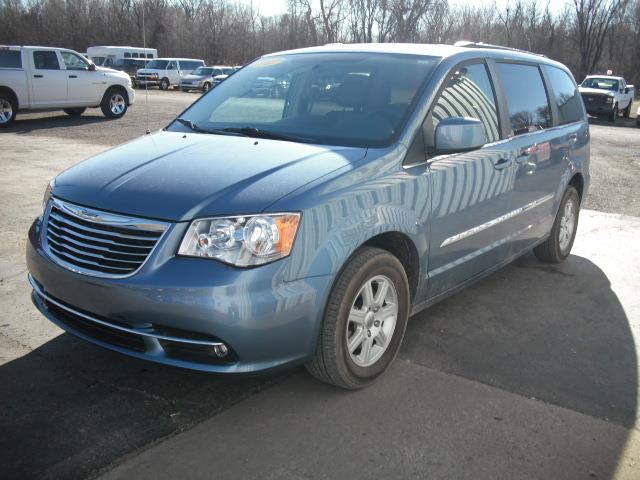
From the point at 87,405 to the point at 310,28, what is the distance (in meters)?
62.7

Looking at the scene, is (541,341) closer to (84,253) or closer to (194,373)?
(194,373)

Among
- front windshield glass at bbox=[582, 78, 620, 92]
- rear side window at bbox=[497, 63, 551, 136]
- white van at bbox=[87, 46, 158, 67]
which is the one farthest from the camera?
white van at bbox=[87, 46, 158, 67]

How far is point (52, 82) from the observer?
16.4 m

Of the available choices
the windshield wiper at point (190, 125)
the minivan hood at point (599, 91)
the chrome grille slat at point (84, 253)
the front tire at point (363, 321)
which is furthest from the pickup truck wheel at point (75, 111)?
the minivan hood at point (599, 91)

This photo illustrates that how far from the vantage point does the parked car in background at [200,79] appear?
3538cm

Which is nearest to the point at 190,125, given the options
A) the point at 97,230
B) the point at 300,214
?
the point at 97,230

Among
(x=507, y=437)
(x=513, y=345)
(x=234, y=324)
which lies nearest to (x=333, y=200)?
(x=234, y=324)

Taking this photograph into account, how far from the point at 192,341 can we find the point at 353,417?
88 cm

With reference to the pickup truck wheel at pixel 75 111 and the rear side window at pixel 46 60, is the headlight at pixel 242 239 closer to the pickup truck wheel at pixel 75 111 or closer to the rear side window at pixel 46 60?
the rear side window at pixel 46 60

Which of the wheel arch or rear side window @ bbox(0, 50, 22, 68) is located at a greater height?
rear side window @ bbox(0, 50, 22, 68)

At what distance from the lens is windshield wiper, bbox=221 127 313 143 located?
362 centimetres

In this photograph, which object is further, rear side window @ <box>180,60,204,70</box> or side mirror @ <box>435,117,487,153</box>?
rear side window @ <box>180,60,204,70</box>

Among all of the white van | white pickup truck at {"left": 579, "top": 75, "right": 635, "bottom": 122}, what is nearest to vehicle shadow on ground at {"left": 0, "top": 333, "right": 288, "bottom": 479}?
white pickup truck at {"left": 579, "top": 75, "right": 635, "bottom": 122}

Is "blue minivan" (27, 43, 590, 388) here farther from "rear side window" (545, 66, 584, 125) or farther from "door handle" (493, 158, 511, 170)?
"rear side window" (545, 66, 584, 125)
